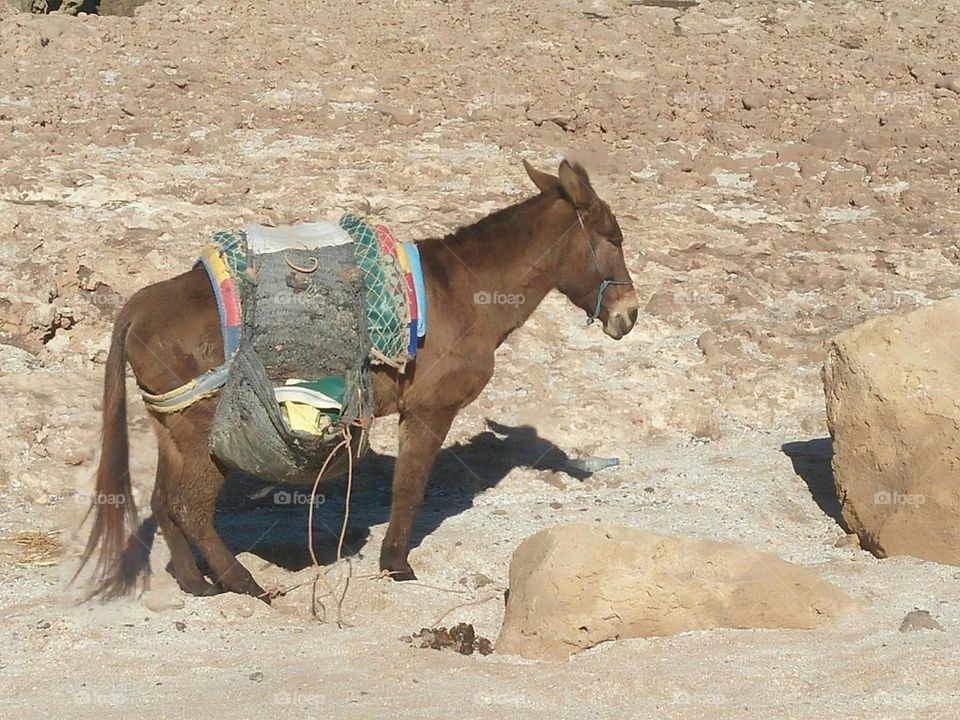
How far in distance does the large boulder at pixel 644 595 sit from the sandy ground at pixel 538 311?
12 centimetres

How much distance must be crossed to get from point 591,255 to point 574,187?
357mm

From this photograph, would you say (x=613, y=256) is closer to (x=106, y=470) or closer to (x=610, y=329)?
(x=610, y=329)

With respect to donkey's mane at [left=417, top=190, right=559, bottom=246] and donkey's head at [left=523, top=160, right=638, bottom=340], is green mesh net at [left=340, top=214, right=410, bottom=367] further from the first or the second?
donkey's head at [left=523, top=160, right=638, bottom=340]

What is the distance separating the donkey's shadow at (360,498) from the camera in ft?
21.5

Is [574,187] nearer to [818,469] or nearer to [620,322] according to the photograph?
[620,322]

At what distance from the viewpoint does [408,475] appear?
616 centimetres

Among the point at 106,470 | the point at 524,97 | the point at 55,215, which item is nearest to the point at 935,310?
the point at 106,470

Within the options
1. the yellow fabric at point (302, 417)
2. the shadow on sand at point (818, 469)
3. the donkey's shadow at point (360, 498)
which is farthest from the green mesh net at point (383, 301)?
the shadow on sand at point (818, 469)

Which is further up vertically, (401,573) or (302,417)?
(302,417)

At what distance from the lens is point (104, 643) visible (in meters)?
5.23

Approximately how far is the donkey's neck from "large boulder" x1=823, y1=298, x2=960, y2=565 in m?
1.47

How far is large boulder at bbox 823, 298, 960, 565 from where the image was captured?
6.13 metres

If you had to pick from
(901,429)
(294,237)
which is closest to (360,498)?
(294,237)

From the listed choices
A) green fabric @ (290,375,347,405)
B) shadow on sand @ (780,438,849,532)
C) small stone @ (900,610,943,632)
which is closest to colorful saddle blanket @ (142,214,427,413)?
green fabric @ (290,375,347,405)
